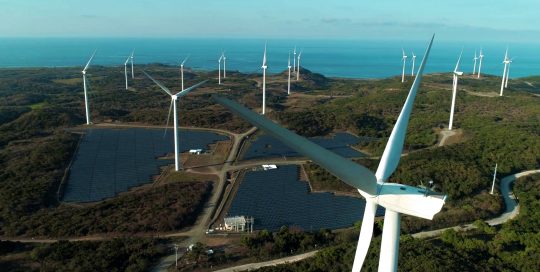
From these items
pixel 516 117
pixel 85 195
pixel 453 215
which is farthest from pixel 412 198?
pixel 516 117

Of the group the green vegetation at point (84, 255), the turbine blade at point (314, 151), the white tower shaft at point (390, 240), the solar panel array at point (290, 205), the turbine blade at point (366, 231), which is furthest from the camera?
the solar panel array at point (290, 205)

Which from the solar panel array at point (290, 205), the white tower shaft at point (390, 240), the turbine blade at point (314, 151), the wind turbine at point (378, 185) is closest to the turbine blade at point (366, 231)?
the wind turbine at point (378, 185)

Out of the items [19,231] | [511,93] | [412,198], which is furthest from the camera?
[511,93]

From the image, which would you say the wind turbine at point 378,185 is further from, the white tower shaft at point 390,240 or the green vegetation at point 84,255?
the green vegetation at point 84,255

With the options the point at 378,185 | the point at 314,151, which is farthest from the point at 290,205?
the point at 314,151

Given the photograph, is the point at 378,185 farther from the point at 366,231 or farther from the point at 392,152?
the point at 392,152

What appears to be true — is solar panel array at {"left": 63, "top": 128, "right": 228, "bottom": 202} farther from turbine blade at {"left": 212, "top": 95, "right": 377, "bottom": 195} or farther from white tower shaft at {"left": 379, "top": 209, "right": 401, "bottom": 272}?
turbine blade at {"left": 212, "top": 95, "right": 377, "bottom": 195}

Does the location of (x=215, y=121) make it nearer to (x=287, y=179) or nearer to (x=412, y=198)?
(x=287, y=179)
